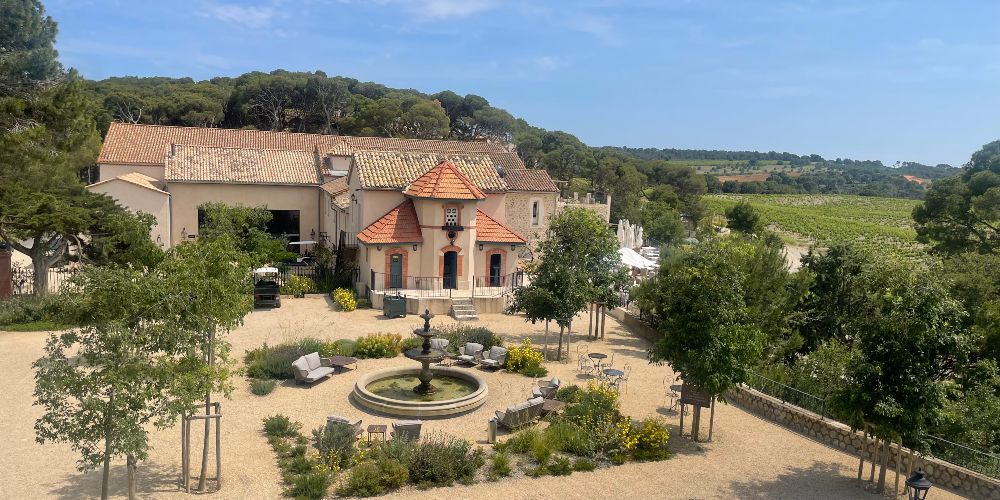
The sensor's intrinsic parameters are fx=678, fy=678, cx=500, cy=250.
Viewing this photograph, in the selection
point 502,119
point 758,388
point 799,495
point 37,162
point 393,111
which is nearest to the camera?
point 799,495

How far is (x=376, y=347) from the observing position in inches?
823

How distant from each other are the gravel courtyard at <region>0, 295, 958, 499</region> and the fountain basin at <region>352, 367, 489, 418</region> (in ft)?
0.93

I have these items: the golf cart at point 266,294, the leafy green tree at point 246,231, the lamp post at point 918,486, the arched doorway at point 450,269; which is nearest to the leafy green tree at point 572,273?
the arched doorway at point 450,269

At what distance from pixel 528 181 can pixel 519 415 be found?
26.4m

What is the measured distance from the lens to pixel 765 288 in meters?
20.8

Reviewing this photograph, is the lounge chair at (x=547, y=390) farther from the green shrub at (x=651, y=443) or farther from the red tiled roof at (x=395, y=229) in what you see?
the red tiled roof at (x=395, y=229)

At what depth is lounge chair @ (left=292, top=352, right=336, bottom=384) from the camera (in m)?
17.9

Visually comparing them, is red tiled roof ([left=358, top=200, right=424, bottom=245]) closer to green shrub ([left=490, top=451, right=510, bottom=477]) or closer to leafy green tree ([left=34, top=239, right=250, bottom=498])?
green shrub ([left=490, top=451, right=510, bottom=477])

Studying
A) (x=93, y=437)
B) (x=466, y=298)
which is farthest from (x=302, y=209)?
(x=93, y=437)

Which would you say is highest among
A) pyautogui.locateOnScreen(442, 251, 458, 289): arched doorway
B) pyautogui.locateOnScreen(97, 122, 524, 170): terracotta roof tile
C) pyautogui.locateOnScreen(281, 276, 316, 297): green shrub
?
pyautogui.locateOnScreen(97, 122, 524, 170): terracotta roof tile

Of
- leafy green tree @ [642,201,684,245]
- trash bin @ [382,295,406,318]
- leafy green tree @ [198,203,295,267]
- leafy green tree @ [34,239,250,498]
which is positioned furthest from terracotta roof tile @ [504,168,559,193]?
leafy green tree @ [34,239,250,498]

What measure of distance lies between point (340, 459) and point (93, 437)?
4.49 meters

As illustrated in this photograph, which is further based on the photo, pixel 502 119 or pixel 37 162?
pixel 502 119

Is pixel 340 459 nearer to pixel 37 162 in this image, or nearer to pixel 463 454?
pixel 463 454
